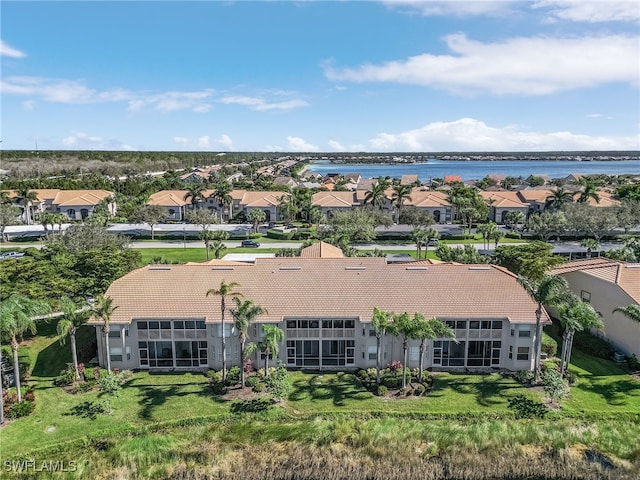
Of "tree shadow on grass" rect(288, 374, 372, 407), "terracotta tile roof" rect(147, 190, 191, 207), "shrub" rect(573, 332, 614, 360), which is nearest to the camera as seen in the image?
"tree shadow on grass" rect(288, 374, 372, 407)

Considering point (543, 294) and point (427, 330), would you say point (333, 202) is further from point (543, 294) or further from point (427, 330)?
point (427, 330)

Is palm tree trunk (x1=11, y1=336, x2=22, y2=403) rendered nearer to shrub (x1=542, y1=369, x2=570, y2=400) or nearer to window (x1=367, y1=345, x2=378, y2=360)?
window (x1=367, y1=345, x2=378, y2=360)

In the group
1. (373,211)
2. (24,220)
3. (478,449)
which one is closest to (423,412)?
(478,449)

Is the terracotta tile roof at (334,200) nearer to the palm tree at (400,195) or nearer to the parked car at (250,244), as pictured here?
the palm tree at (400,195)

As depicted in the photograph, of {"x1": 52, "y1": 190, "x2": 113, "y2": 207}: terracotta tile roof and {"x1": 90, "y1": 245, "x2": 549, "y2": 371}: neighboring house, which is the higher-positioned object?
{"x1": 52, "y1": 190, "x2": 113, "y2": 207}: terracotta tile roof

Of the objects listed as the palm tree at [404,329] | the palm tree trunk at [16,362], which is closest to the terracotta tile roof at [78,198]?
the palm tree trunk at [16,362]

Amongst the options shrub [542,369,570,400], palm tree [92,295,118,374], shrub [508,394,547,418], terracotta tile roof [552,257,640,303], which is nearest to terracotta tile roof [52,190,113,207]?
palm tree [92,295,118,374]
